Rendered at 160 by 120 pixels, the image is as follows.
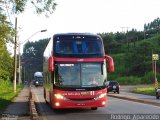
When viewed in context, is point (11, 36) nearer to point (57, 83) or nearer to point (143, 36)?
point (57, 83)

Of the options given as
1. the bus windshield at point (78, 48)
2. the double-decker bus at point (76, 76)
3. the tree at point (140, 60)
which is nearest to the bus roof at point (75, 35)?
the bus windshield at point (78, 48)

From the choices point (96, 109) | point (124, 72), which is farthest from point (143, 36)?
point (96, 109)

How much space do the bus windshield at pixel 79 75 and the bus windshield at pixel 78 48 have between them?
530 millimetres

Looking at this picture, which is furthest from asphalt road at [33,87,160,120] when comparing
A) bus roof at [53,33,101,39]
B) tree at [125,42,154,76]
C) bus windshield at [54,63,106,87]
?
tree at [125,42,154,76]

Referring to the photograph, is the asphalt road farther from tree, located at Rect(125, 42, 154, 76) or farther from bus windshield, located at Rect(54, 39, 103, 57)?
tree, located at Rect(125, 42, 154, 76)

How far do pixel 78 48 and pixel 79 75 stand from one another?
1.40 meters

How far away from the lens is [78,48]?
2272 centimetres

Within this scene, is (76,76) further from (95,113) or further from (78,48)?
(95,113)

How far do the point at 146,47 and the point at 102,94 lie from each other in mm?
95622

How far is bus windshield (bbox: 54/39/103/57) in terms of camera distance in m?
22.5

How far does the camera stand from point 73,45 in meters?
22.7

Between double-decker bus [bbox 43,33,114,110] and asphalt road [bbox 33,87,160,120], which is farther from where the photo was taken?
double-decker bus [bbox 43,33,114,110]

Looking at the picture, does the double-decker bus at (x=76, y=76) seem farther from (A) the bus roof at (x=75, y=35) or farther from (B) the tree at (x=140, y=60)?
(B) the tree at (x=140, y=60)

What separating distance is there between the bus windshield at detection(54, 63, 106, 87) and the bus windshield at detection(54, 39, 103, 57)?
0.53 m
